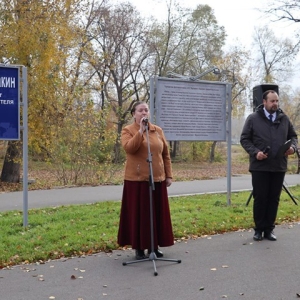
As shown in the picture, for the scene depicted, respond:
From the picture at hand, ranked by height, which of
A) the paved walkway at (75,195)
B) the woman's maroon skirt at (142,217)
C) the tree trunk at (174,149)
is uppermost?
the tree trunk at (174,149)

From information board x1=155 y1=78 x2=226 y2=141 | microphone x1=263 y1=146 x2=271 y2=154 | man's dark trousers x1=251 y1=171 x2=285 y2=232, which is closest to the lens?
microphone x1=263 y1=146 x2=271 y2=154

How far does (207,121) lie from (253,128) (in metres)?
2.64

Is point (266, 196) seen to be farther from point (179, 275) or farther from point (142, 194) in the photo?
point (179, 275)

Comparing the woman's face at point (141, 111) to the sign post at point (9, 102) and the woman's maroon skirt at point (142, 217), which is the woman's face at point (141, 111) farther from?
the sign post at point (9, 102)

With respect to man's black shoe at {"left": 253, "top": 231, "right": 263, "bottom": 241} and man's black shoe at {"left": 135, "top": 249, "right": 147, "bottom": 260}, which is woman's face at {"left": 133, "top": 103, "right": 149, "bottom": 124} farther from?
man's black shoe at {"left": 253, "top": 231, "right": 263, "bottom": 241}

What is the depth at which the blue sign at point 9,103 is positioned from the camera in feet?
24.1

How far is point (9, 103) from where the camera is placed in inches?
291

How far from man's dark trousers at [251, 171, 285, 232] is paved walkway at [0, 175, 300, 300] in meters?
0.32

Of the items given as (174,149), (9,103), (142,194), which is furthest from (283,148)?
(174,149)

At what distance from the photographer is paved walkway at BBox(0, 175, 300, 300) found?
186 inches

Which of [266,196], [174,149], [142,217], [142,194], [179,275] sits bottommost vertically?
[179,275]

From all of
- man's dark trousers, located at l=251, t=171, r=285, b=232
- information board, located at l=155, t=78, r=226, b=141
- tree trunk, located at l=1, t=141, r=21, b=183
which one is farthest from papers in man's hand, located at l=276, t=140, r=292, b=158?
tree trunk, located at l=1, t=141, r=21, b=183

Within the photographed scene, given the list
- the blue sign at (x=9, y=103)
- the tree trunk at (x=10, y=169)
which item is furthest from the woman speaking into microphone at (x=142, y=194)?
the tree trunk at (x=10, y=169)

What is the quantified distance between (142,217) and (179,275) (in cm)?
83
